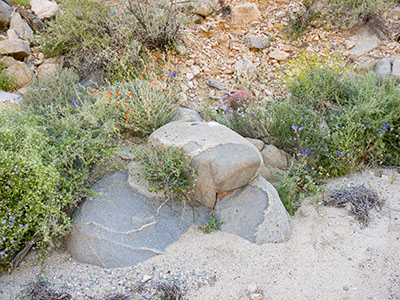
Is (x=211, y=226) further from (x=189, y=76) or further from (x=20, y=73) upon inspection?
(x=20, y=73)

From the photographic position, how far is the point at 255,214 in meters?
3.24

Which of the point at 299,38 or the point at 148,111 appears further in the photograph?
the point at 299,38

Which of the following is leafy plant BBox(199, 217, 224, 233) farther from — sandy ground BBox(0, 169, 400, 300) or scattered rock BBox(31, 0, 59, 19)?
scattered rock BBox(31, 0, 59, 19)

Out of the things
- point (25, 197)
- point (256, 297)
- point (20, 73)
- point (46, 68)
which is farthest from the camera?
point (46, 68)

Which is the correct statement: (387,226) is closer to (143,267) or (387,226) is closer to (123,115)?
(143,267)

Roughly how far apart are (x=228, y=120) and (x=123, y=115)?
4.63 feet

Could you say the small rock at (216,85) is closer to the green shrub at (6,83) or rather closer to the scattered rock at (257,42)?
the scattered rock at (257,42)

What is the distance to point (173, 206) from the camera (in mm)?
3398

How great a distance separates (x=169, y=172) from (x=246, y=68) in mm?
3098

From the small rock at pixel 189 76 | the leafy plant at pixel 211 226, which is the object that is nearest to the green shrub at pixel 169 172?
the leafy plant at pixel 211 226

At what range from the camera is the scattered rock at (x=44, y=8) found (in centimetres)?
642

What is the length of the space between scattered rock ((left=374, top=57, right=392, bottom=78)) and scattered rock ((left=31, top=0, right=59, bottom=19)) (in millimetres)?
5755

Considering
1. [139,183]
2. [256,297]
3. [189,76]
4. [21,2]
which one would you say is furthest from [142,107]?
[21,2]

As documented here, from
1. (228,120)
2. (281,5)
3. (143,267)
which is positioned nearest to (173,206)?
(143,267)
